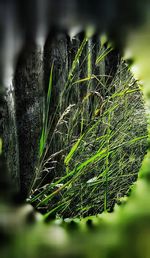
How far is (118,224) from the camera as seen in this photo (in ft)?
0.62

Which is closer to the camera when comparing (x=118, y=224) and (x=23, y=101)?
(x=118, y=224)

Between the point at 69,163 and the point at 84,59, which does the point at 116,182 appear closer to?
the point at 69,163

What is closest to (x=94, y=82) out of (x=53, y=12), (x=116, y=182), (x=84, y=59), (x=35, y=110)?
(x=84, y=59)

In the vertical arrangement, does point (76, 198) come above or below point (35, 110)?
below

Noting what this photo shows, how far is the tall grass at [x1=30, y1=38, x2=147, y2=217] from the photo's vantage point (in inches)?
32.7

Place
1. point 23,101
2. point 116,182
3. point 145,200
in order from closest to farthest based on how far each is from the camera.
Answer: point 145,200 < point 23,101 < point 116,182

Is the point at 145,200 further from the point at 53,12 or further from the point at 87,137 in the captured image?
the point at 87,137

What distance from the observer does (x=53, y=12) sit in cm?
21

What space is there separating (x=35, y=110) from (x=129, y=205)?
27.6 inches

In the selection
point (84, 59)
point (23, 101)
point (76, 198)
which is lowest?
point (76, 198)

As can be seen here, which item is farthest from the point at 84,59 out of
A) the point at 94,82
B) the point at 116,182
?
the point at 116,182

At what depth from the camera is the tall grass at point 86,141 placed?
2.73 ft

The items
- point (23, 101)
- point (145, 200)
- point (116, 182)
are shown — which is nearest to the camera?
point (145, 200)

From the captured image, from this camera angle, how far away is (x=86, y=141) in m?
0.91
